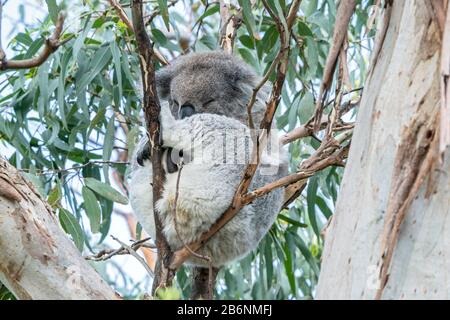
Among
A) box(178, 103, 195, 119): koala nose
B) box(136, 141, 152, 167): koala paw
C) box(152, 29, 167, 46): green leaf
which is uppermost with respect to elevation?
box(152, 29, 167, 46): green leaf

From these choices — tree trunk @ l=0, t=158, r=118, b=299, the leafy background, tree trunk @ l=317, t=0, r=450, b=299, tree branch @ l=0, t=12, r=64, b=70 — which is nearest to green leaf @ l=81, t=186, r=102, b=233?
the leafy background

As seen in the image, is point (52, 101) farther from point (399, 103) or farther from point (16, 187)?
point (399, 103)

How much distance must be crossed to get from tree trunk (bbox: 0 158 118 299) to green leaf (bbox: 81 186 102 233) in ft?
3.03

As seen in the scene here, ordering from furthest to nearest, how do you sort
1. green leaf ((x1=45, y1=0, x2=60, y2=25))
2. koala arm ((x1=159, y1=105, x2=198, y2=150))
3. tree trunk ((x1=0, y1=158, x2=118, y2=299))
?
koala arm ((x1=159, y1=105, x2=198, y2=150)) < green leaf ((x1=45, y1=0, x2=60, y2=25)) < tree trunk ((x1=0, y1=158, x2=118, y2=299))

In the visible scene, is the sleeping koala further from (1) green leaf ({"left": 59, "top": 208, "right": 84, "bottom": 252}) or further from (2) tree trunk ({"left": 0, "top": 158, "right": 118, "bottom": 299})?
(2) tree trunk ({"left": 0, "top": 158, "right": 118, "bottom": 299})

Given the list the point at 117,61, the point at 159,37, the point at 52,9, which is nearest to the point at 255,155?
the point at 52,9

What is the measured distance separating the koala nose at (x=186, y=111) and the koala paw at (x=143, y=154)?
0.40m

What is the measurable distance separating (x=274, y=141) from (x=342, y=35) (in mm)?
986

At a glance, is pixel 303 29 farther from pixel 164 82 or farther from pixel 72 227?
pixel 72 227

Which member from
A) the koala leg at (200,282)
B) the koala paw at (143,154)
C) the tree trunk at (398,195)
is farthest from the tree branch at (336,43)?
the koala leg at (200,282)

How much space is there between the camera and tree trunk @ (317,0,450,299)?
4.49 ft

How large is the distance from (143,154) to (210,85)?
0.66m

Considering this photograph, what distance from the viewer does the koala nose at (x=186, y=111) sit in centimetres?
283

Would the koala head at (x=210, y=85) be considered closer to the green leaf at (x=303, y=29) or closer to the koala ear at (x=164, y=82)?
the koala ear at (x=164, y=82)
